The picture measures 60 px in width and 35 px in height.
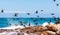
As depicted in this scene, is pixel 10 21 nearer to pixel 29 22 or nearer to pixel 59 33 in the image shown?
pixel 29 22

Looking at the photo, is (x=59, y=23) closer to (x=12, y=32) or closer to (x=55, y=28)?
(x=55, y=28)

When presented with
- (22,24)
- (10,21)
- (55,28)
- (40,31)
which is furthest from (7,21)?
(55,28)

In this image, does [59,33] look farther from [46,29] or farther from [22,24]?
[22,24]

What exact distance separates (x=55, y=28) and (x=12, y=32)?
1.44 metres

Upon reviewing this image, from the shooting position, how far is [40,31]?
20.6 feet

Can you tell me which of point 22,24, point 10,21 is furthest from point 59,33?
point 10,21

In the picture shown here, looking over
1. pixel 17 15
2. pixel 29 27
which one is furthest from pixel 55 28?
pixel 17 15

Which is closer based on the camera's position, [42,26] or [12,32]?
[12,32]

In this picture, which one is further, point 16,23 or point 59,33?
point 16,23

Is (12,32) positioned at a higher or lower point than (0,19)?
lower

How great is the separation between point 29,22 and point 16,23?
0.45 metres

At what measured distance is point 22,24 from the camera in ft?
21.2

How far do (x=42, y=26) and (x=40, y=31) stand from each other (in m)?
0.38

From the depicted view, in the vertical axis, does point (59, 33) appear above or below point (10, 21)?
below
